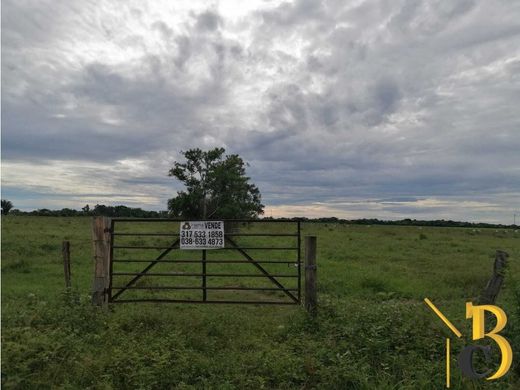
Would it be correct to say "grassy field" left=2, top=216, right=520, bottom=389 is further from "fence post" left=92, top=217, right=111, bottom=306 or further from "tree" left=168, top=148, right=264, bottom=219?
"tree" left=168, top=148, right=264, bottom=219

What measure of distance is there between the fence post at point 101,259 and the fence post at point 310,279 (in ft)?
13.3

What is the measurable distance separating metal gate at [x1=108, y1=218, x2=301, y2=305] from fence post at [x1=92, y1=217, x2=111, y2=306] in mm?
116

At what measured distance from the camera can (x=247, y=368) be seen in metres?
5.50

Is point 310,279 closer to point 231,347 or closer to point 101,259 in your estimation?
point 231,347

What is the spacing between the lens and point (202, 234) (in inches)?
327

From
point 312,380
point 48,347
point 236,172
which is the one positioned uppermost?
point 236,172

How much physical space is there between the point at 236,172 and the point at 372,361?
94.5ft

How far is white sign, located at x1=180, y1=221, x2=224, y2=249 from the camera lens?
8266mm

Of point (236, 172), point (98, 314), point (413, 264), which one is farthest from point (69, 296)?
point (236, 172)

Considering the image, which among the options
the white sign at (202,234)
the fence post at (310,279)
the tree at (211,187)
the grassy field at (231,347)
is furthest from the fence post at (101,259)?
the tree at (211,187)

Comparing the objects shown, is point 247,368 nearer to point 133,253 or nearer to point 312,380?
point 312,380

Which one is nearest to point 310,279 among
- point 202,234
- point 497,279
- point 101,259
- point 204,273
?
point 204,273

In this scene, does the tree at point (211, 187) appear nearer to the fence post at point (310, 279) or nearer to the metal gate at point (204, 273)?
the metal gate at point (204, 273)

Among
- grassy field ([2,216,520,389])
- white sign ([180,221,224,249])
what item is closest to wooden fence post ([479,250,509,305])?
grassy field ([2,216,520,389])
